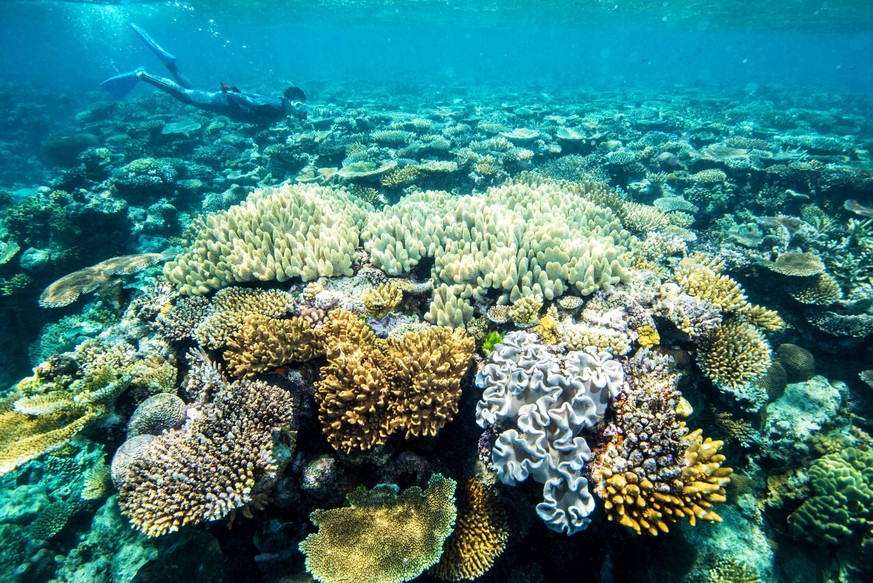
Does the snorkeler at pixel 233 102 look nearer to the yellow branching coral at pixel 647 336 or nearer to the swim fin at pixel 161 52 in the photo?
the swim fin at pixel 161 52

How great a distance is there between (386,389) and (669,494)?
97.4 inches

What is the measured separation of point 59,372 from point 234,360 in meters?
2.67

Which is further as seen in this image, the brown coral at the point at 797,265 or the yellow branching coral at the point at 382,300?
the brown coral at the point at 797,265

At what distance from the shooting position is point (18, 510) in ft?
19.5

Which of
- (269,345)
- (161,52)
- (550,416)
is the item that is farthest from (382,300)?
(161,52)

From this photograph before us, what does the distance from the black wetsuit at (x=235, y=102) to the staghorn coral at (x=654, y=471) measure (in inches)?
703

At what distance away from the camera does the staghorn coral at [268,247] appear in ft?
15.9

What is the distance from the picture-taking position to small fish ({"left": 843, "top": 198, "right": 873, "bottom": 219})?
8.54 meters

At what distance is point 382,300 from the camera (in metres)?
4.20

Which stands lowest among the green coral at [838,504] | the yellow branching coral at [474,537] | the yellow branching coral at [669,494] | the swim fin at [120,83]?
the green coral at [838,504]

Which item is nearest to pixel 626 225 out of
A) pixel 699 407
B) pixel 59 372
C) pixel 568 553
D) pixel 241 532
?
pixel 699 407

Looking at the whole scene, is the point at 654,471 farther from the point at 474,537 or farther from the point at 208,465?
the point at 208,465

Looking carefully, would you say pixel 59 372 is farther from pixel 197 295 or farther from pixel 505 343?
pixel 505 343

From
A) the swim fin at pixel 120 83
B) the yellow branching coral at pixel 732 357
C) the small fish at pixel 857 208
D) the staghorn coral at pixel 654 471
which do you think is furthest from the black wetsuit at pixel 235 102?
the small fish at pixel 857 208
